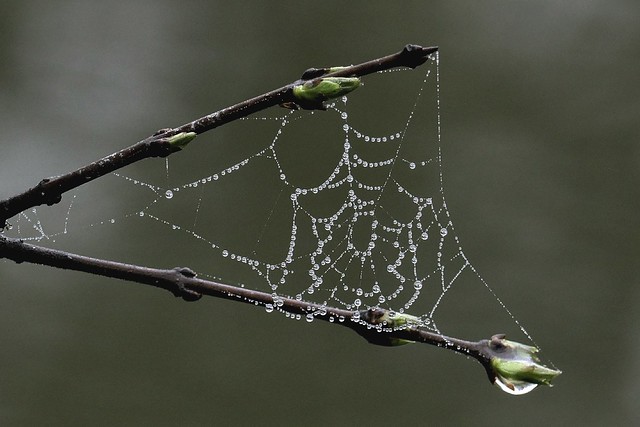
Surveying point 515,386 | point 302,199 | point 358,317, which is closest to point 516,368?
point 515,386

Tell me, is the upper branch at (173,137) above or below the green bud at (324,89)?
below

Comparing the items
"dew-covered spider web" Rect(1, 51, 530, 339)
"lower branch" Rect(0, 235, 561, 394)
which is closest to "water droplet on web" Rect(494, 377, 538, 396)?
"lower branch" Rect(0, 235, 561, 394)

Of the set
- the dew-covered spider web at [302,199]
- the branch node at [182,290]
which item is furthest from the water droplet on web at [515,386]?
the dew-covered spider web at [302,199]

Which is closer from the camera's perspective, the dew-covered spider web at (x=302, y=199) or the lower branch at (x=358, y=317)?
the lower branch at (x=358, y=317)

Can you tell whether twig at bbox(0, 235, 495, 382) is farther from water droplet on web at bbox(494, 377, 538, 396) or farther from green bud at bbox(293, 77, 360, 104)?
green bud at bbox(293, 77, 360, 104)

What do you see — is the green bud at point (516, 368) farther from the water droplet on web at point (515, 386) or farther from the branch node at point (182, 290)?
the branch node at point (182, 290)

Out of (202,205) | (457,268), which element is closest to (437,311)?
(457,268)
